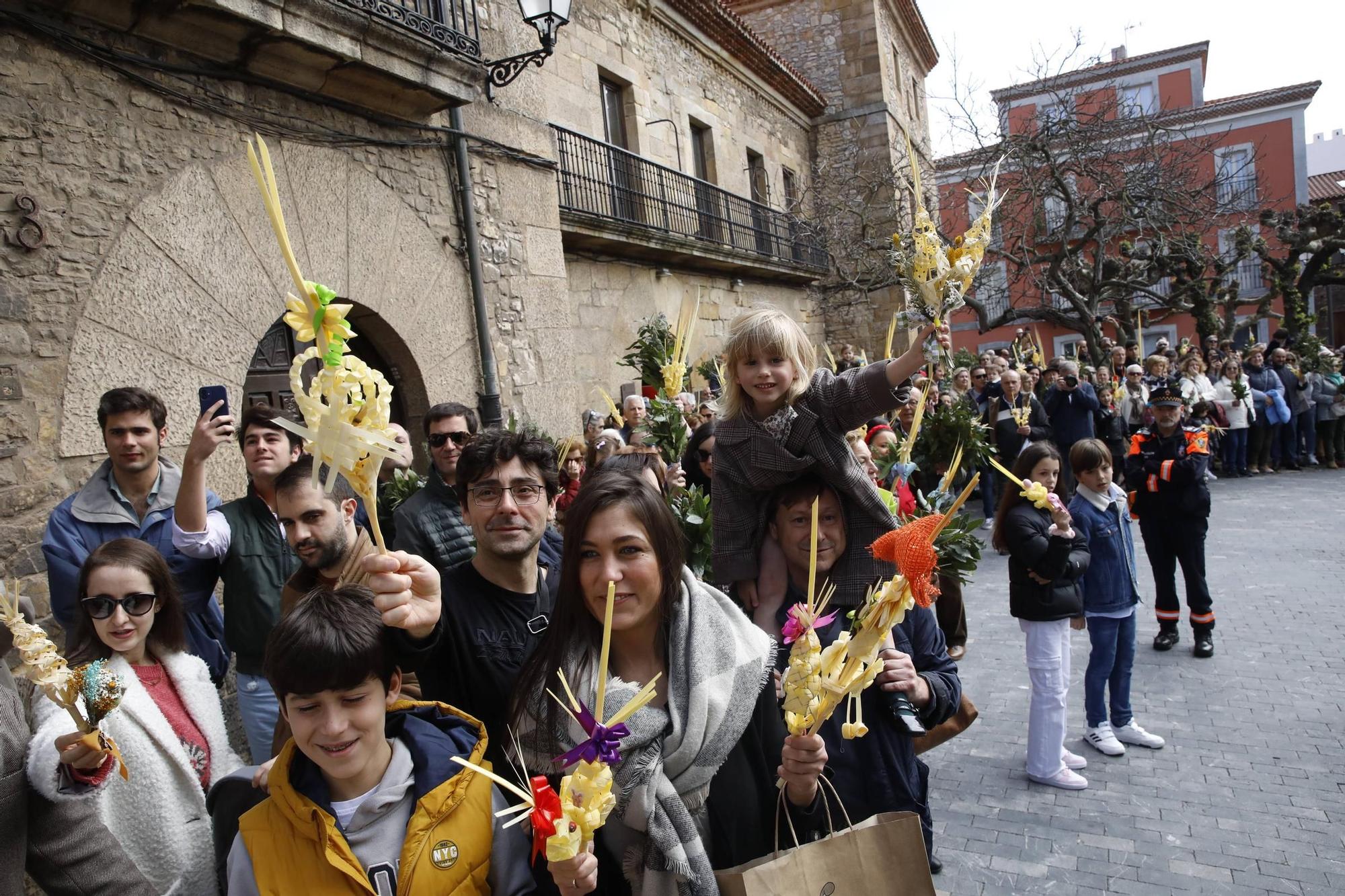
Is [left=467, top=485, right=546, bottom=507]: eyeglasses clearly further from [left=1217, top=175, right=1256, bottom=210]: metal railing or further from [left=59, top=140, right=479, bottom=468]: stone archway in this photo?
[left=1217, top=175, right=1256, bottom=210]: metal railing

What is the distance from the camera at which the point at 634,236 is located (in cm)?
1116

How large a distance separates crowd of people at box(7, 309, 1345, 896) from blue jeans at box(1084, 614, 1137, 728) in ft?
0.19

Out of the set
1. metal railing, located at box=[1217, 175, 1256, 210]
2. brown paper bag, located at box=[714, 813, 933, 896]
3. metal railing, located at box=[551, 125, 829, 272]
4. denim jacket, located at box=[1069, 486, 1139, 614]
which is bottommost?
denim jacket, located at box=[1069, 486, 1139, 614]

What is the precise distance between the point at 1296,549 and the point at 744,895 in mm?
8501

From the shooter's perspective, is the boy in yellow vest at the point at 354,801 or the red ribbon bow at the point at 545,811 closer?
the red ribbon bow at the point at 545,811

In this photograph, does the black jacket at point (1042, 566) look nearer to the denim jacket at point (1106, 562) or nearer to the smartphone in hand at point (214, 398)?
the denim jacket at point (1106, 562)

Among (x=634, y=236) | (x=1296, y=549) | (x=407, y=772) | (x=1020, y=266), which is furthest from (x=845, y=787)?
(x=1020, y=266)

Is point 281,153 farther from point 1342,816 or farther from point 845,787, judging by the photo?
point 1342,816

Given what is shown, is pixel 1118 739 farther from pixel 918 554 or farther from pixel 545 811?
pixel 545 811

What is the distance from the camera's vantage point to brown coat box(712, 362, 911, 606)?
8.27ft

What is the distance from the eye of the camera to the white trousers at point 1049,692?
3988 mm

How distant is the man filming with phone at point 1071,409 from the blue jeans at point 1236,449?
13.2 ft

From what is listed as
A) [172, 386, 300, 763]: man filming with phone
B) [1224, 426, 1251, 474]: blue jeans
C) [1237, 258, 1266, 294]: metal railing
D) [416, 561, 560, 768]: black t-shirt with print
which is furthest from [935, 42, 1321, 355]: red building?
[416, 561, 560, 768]: black t-shirt with print

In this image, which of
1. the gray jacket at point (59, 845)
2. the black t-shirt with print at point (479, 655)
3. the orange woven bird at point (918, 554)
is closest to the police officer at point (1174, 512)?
the orange woven bird at point (918, 554)
